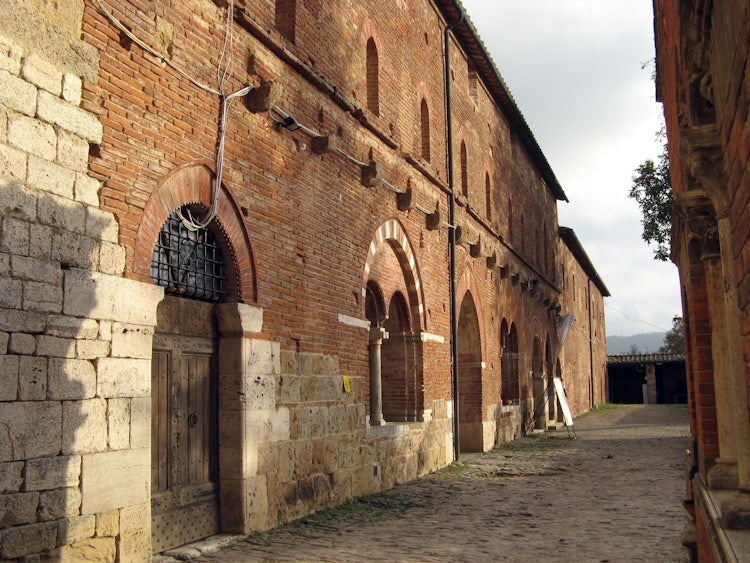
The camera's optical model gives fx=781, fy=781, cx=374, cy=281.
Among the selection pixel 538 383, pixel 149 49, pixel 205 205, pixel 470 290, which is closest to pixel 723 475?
pixel 205 205

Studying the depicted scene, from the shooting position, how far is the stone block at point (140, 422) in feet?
18.9

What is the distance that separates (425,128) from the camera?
14.1 meters

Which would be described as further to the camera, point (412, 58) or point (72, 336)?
point (412, 58)

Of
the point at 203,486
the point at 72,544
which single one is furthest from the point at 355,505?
the point at 72,544

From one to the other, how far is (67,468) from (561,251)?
94.7ft

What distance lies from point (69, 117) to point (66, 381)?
5.96ft

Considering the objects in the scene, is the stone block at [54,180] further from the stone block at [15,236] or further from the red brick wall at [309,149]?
the red brick wall at [309,149]

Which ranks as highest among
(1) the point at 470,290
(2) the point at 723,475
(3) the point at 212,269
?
(1) the point at 470,290

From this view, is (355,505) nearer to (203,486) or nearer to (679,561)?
(203,486)

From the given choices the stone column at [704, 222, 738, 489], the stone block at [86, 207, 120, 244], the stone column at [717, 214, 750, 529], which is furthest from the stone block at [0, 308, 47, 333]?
the stone column at [704, 222, 738, 489]

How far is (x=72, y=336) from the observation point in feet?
17.4

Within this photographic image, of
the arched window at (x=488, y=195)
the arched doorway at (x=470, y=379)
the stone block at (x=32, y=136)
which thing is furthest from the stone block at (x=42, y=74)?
the arched window at (x=488, y=195)

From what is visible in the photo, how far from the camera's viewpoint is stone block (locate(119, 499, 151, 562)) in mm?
5566

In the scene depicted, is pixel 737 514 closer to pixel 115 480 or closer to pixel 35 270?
pixel 115 480
